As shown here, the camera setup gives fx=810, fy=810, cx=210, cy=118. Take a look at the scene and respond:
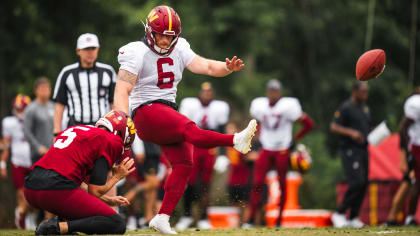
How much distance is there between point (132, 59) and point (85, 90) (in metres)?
1.86

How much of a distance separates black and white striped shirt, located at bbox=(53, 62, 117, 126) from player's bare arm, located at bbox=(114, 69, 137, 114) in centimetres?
177

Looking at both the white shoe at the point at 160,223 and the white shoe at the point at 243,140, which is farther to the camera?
the white shoe at the point at 160,223

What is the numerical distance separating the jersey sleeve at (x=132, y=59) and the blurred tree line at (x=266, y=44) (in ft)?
35.6

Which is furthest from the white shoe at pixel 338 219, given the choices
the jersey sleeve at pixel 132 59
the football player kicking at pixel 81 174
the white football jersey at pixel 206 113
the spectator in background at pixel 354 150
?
the football player kicking at pixel 81 174

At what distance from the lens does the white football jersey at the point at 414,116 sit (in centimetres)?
1130

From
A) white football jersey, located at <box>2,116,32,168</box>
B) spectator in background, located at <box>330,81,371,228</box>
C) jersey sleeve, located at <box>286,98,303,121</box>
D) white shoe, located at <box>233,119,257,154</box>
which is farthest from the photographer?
white football jersey, located at <box>2,116,32,168</box>

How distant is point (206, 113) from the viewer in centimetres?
1390

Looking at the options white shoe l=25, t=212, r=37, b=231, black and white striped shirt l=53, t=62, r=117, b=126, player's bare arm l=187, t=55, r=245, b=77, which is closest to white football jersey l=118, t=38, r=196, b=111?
player's bare arm l=187, t=55, r=245, b=77

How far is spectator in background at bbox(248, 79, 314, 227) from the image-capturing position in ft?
43.0

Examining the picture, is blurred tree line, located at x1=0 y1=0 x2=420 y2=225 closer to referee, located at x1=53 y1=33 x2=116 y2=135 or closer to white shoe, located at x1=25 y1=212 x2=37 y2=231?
white shoe, located at x1=25 y1=212 x2=37 y2=231

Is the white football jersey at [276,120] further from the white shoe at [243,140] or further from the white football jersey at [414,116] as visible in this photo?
the white shoe at [243,140]

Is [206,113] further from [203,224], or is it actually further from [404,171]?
[404,171]

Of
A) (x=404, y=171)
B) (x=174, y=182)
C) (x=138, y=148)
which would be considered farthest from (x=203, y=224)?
(x=174, y=182)

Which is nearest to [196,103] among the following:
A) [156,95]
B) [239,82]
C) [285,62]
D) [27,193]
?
[156,95]
